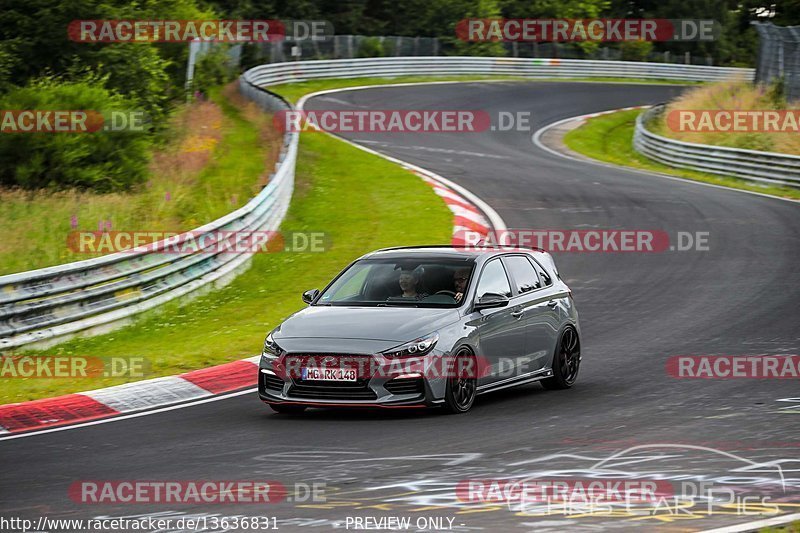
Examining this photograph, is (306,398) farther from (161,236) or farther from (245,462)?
(161,236)

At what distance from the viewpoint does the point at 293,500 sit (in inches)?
286

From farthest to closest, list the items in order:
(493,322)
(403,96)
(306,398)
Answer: (403,96)
(493,322)
(306,398)

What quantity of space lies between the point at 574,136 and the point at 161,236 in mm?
26574

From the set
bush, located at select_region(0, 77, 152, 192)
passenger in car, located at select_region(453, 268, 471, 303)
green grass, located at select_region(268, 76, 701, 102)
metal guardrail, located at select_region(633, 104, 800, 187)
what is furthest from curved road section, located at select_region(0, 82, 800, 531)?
green grass, located at select_region(268, 76, 701, 102)

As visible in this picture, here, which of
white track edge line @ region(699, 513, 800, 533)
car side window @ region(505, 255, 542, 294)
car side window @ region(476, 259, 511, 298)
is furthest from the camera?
car side window @ region(505, 255, 542, 294)

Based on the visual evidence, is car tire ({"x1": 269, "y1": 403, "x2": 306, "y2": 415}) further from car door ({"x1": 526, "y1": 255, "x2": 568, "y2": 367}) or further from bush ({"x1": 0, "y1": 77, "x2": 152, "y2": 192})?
bush ({"x1": 0, "y1": 77, "x2": 152, "y2": 192})

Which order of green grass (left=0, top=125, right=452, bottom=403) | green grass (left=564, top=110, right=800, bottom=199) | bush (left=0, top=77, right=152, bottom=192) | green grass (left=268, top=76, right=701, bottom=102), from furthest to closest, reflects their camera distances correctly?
green grass (left=268, top=76, right=701, bottom=102), green grass (left=564, top=110, right=800, bottom=199), bush (left=0, top=77, right=152, bottom=192), green grass (left=0, top=125, right=452, bottom=403)

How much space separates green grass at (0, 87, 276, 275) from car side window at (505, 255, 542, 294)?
6.90 metres

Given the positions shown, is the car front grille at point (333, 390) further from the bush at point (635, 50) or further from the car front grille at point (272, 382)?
the bush at point (635, 50)

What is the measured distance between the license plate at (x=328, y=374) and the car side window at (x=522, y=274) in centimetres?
244

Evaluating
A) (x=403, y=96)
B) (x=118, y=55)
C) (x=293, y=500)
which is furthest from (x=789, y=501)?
(x=403, y=96)

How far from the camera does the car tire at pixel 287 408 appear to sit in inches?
405

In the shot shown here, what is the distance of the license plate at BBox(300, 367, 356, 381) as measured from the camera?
392 inches

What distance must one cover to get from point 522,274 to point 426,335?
220cm
